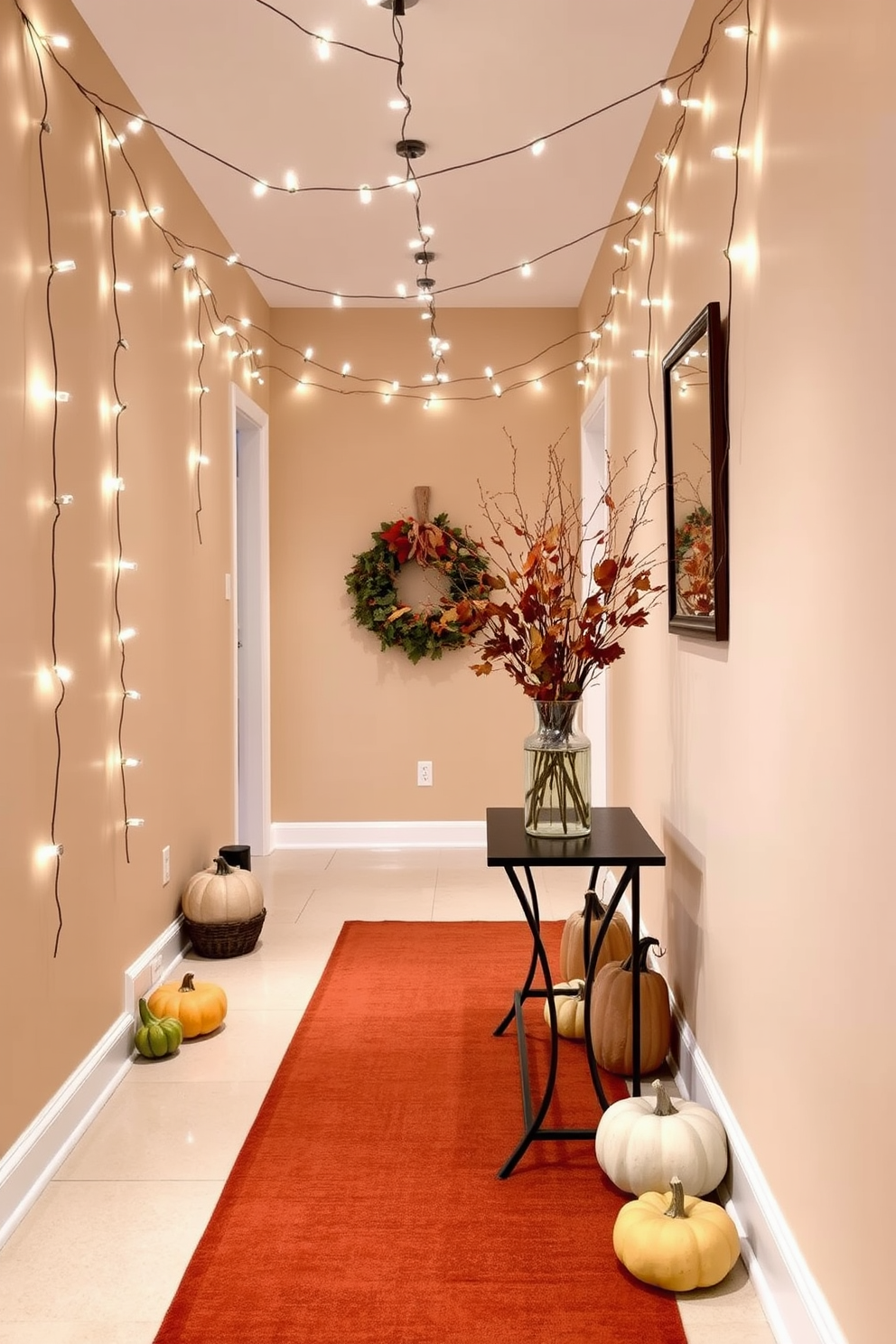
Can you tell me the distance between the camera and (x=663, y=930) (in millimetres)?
3205

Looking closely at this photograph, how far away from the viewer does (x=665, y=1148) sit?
7.04ft

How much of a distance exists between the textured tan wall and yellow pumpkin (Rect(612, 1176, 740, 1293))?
3.65m

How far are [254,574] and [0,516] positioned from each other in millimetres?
3259

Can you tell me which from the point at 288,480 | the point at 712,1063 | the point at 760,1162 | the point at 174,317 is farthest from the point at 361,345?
the point at 760,1162

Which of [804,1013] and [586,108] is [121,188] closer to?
[586,108]

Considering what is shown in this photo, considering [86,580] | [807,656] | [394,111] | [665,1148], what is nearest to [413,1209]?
[665,1148]

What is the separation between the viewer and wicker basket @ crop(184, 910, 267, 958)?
3730mm

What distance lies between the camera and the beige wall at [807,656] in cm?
143

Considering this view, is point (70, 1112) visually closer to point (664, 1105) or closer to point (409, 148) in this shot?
point (664, 1105)

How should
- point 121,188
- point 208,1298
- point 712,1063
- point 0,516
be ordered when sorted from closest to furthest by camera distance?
point 208,1298
point 0,516
point 712,1063
point 121,188

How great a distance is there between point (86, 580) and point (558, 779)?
1.28m

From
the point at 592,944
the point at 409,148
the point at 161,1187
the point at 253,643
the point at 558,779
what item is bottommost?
the point at 161,1187

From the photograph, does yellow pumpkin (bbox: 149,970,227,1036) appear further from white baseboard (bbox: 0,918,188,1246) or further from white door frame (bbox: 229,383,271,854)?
white door frame (bbox: 229,383,271,854)

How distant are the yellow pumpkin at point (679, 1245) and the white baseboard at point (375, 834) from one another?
146 inches
